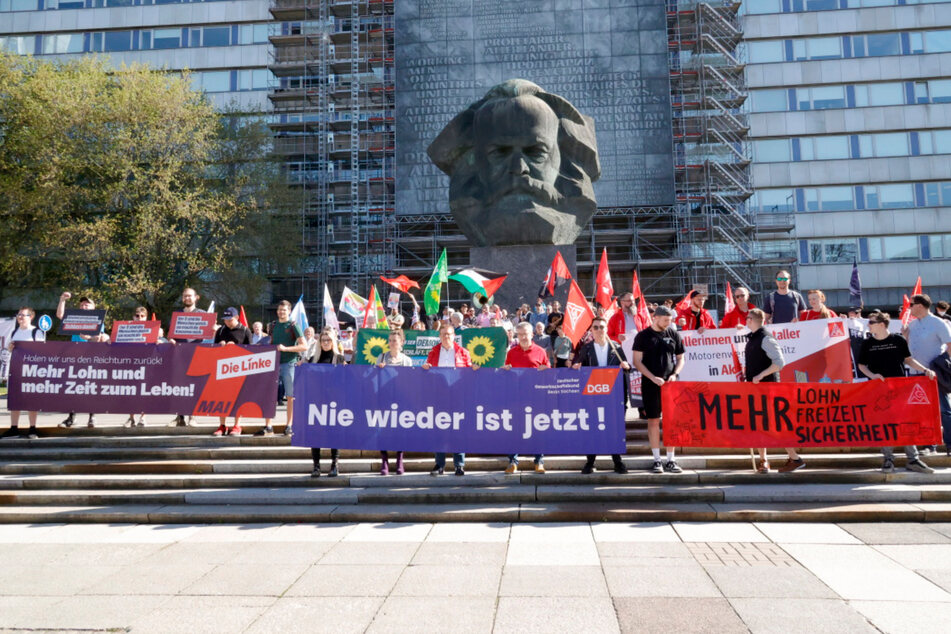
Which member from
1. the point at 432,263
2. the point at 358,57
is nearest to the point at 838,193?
the point at 432,263

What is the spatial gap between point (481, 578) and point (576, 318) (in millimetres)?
5249

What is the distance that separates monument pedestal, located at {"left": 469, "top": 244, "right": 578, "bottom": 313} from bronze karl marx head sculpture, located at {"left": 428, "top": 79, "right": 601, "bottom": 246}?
1.44ft

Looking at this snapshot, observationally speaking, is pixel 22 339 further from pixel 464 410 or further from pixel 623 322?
pixel 623 322

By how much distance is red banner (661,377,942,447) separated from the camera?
6.70 meters

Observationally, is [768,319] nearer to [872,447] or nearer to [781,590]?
[872,447]

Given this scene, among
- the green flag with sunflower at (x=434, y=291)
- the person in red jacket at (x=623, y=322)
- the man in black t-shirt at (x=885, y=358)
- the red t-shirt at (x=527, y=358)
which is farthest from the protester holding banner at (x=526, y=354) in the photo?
the green flag with sunflower at (x=434, y=291)

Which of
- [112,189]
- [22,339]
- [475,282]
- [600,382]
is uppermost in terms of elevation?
[112,189]

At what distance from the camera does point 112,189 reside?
26406 millimetres

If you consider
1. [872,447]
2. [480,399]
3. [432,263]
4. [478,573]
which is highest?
[432,263]

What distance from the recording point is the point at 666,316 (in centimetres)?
696

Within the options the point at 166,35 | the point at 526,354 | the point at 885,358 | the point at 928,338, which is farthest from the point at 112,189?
the point at 928,338

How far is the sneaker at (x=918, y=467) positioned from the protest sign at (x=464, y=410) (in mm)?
2927

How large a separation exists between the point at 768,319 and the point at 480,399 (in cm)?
500

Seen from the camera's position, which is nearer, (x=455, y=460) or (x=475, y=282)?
(x=455, y=460)
